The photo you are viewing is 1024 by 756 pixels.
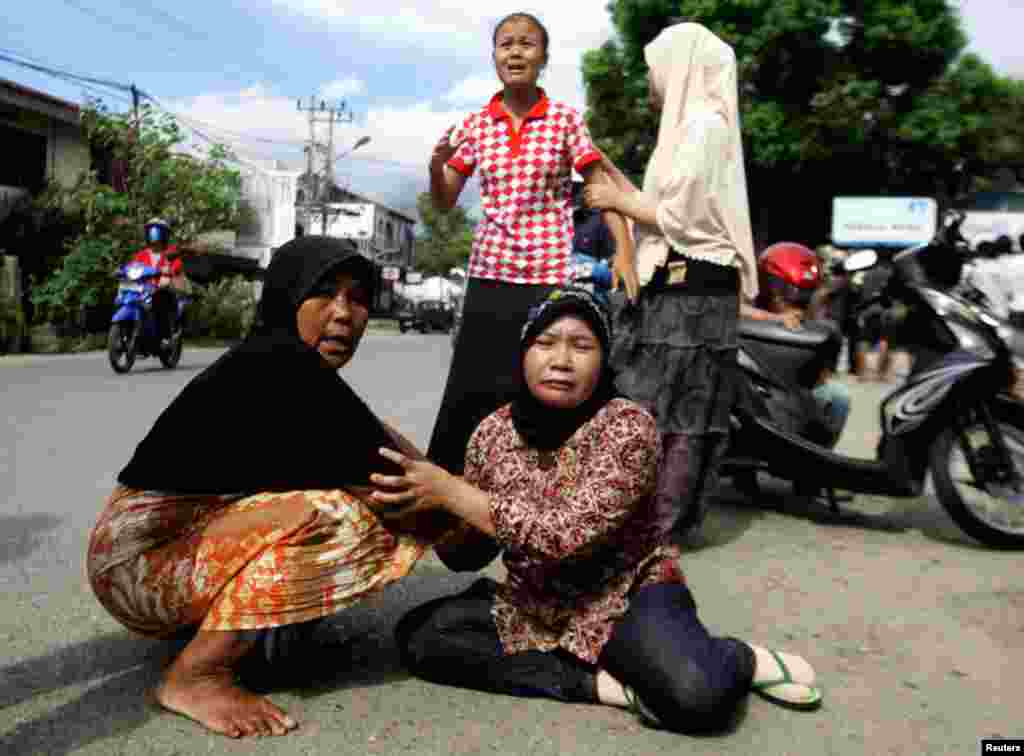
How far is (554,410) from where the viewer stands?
2393mm

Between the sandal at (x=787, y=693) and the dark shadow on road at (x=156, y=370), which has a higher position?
the sandal at (x=787, y=693)

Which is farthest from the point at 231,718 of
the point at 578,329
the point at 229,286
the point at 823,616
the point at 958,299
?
the point at 229,286

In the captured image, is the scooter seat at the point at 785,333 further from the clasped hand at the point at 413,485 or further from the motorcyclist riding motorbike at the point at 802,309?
the clasped hand at the point at 413,485

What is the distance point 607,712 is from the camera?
234 centimetres

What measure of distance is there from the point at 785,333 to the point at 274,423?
2.87 metres

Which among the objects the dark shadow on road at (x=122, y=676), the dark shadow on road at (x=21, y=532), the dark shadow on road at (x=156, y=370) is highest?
the dark shadow on road at (x=122, y=676)

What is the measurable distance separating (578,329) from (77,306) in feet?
49.1

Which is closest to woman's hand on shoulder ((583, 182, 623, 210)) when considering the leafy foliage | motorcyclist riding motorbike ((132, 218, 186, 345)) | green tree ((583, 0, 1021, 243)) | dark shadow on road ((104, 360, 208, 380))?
dark shadow on road ((104, 360, 208, 380))

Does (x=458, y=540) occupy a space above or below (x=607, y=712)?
above

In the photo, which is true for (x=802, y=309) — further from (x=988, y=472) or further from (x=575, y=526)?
(x=575, y=526)

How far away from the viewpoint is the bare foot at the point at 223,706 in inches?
83.8

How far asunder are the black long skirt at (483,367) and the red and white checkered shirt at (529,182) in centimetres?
7

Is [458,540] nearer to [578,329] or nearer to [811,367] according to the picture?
[578,329]

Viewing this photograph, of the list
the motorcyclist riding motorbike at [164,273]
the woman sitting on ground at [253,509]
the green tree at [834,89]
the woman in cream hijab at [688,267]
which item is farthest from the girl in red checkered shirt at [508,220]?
the green tree at [834,89]
